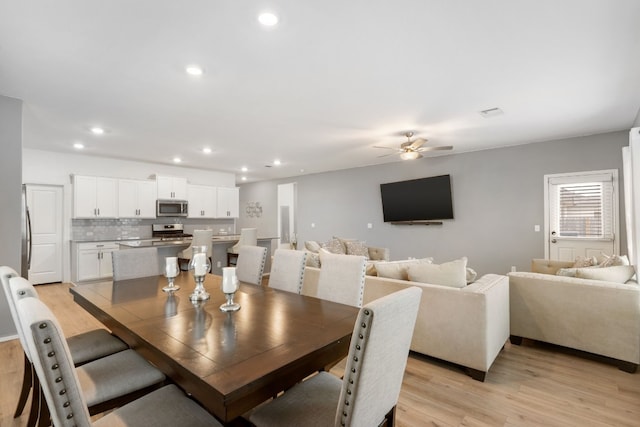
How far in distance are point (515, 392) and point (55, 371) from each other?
A: 2780mm

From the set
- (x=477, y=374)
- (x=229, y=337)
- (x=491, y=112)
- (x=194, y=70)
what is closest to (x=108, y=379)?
(x=229, y=337)

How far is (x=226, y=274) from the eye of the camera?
176cm

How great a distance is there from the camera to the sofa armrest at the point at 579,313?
8.55 feet

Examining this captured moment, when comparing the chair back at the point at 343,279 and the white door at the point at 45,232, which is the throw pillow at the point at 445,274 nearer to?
the chair back at the point at 343,279

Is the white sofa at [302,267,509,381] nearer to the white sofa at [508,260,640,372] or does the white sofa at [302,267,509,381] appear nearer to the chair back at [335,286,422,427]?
the white sofa at [508,260,640,372]

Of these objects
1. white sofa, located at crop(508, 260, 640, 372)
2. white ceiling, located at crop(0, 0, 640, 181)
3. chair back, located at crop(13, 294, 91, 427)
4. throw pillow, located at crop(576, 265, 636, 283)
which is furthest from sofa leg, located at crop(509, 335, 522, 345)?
chair back, located at crop(13, 294, 91, 427)

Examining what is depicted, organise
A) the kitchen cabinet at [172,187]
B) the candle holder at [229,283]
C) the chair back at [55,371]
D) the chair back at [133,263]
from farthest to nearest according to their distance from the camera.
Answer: the kitchen cabinet at [172,187], the chair back at [133,263], the candle holder at [229,283], the chair back at [55,371]

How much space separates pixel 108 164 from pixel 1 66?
13.7 ft

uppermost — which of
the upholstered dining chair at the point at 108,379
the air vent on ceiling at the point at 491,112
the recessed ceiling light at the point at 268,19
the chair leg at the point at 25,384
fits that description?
→ the recessed ceiling light at the point at 268,19

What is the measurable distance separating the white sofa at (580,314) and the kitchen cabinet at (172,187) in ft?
21.6

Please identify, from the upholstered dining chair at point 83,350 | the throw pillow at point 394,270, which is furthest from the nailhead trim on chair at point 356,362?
the throw pillow at point 394,270

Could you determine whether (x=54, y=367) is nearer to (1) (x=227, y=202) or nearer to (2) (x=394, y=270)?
(2) (x=394, y=270)

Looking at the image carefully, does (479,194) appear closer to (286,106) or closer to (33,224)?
(286,106)

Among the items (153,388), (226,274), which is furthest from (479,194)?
(153,388)
